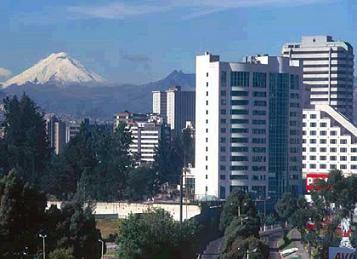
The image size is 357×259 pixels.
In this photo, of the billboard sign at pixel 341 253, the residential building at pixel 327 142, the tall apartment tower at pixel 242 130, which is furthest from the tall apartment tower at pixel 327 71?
the billboard sign at pixel 341 253

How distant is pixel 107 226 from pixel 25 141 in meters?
23.7

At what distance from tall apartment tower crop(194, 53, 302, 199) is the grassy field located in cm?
2249

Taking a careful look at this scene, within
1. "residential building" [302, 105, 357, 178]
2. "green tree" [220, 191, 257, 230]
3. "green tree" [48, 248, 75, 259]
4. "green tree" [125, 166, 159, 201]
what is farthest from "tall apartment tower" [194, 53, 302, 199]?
"green tree" [48, 248, 75, 259]

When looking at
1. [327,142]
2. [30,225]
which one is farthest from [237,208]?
[327,142]

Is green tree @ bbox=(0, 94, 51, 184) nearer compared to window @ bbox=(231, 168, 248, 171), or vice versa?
green tree @ bbox=(0, 94, 51, 184)

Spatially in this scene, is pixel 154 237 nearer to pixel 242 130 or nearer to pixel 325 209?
pixel 325 209

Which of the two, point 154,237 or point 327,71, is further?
point 327,71

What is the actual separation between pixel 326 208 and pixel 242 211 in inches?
279

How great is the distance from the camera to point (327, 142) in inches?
3738

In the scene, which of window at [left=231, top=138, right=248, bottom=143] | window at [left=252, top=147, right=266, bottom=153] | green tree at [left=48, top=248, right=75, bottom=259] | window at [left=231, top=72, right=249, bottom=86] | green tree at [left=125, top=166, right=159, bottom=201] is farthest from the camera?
window at [left=252, top=147, right=266, bottom=153]

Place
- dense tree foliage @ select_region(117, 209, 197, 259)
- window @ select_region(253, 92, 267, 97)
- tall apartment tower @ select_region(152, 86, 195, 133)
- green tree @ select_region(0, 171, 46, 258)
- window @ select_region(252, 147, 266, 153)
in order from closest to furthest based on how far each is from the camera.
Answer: green tree @ select_region(0, 171, 46, 258) < dense tree foliage @ select_region(117, 209, 197, 259) < window @ select_region(252, 147, 266, 153) < window @ select_region(253, 92, 267, 97) < tall apartment tower @ select_region(152, 86, 195, 133)

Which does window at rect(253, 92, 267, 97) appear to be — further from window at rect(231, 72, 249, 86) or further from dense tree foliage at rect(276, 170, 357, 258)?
dense tree foliage at rect(276, 170, 357, 258)

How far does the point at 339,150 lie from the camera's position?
9462 cm

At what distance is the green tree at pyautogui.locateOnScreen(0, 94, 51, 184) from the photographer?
75.0 metres
